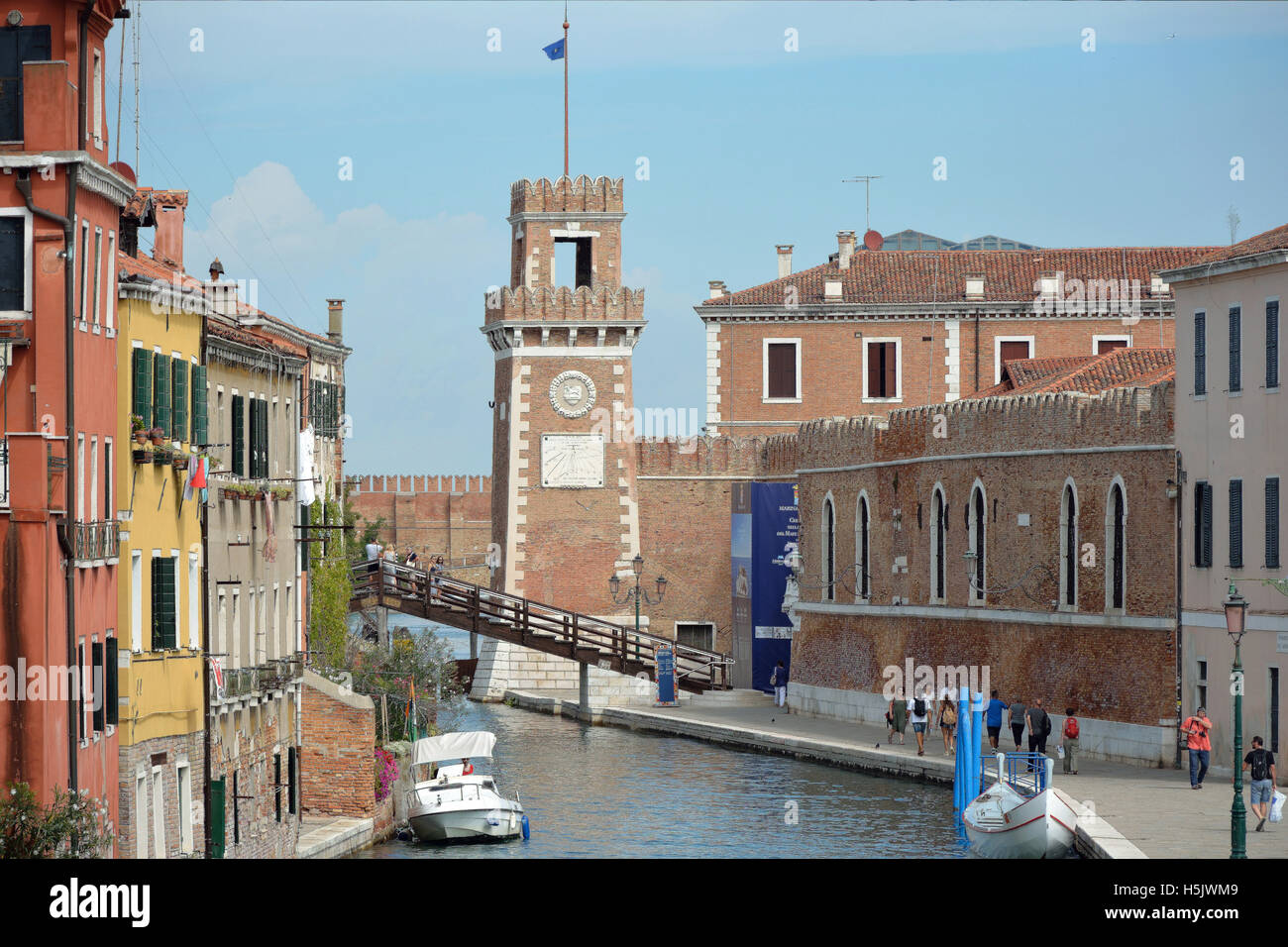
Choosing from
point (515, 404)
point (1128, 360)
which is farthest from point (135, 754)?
point (515, 404)

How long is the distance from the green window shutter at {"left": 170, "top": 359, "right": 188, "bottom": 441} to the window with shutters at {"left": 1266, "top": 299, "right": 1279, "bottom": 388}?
14.7m

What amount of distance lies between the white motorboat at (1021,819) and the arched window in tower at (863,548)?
15.1m

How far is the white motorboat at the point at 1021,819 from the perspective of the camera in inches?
1069

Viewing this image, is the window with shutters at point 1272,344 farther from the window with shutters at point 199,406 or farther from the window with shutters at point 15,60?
the window with shutters at point 15,60

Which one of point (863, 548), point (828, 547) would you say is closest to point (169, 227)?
point (863, 548)

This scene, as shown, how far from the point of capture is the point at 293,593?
3172 cm

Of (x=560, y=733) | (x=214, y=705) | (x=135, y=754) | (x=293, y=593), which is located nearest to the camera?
(x=135, y=754)

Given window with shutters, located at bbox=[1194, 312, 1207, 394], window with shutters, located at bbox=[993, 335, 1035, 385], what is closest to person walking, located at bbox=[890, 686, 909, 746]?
window with shutters, located at bbox=[1194, 312, 1207, 394]

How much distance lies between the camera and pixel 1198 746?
30.4 metres

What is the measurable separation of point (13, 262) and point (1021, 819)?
13286 mm

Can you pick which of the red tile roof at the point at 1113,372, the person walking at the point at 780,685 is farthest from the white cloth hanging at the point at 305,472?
the person walking at the point at 780,685

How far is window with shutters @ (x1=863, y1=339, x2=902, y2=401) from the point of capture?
59.3m
